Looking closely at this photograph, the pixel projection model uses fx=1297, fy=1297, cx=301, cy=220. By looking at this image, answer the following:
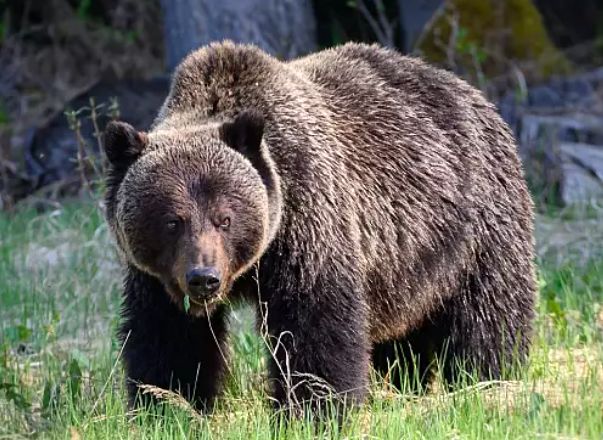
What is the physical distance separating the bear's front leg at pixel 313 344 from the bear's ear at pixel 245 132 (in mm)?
658

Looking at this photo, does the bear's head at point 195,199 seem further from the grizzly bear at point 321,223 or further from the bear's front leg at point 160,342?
the bear's front leg at point 160,342

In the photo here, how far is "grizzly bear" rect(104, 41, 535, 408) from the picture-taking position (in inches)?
220

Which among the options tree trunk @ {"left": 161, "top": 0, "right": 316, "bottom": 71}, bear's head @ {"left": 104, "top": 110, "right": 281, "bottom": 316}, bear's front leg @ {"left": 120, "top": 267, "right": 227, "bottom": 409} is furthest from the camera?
tree trunk @ {"left": 161, "top": 0, "right": 316, "bottom": 71}

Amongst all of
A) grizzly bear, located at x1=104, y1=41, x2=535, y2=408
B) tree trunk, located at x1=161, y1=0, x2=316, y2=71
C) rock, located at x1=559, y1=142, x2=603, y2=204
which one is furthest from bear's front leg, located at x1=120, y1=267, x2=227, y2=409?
tree trunk, located at x1=161, y1=0, x2=316, y2=71

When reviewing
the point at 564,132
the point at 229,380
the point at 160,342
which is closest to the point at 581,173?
the point at 564,132

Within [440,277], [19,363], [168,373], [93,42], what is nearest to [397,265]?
[440,277]

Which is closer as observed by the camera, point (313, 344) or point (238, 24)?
point (313, 344)

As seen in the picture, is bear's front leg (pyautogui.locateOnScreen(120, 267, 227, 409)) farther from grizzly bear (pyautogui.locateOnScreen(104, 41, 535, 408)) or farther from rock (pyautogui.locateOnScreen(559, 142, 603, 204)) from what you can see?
rock (pyautogui.locateOnScreen(559, 142, 603, 204))

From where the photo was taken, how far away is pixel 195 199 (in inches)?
217

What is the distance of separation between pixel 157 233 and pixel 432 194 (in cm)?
166

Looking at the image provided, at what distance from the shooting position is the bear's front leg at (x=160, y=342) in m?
5.90

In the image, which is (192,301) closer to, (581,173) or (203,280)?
(203,280)

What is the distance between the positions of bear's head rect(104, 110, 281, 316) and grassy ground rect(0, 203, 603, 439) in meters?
0.61

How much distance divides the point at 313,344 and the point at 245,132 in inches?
38.7
